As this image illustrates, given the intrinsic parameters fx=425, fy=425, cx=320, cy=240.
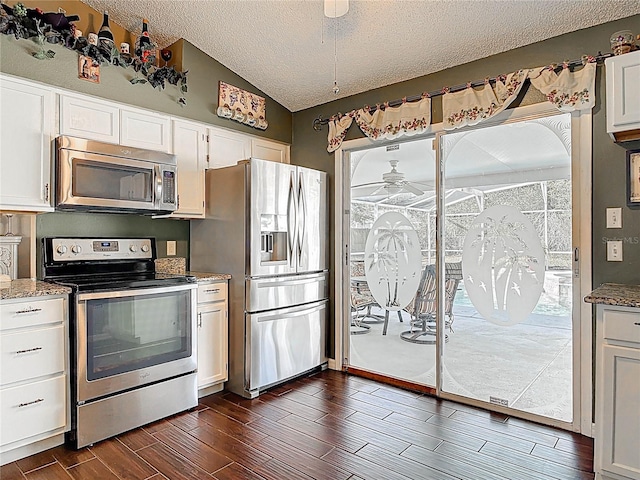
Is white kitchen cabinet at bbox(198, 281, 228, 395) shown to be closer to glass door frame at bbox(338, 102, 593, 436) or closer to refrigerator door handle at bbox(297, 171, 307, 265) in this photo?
refrigerator door handle at bbox(297, 171, 307, 265)

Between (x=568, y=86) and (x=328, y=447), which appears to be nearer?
(x=328, y=447)

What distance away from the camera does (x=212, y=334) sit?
3240mm

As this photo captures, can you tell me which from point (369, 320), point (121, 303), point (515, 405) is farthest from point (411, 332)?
point (121, 303)

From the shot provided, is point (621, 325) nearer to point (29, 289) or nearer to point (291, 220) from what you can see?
point (291, 220)

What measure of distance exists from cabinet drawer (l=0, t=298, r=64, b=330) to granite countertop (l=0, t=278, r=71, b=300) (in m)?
0.05

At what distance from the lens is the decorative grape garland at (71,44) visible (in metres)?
2.50

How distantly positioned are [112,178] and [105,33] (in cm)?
104

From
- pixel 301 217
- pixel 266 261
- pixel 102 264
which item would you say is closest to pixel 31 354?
pixel 102 264

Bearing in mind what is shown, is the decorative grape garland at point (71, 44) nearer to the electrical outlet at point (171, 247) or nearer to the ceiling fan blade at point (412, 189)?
the electrical outlet at point (171, 247)

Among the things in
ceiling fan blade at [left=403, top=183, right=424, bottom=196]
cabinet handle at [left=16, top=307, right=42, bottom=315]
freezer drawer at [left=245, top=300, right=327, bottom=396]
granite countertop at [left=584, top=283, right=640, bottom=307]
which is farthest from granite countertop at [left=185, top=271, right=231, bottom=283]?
granite countertop at [left=584, top=283, right=640, bottom=307]

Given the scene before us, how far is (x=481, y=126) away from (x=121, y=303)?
2717 mm

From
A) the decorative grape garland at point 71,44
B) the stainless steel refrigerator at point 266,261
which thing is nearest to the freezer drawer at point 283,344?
the stainless steel refrigerator at point 266,261

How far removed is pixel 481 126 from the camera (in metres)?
3.07

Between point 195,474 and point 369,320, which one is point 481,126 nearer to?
point 369,320
